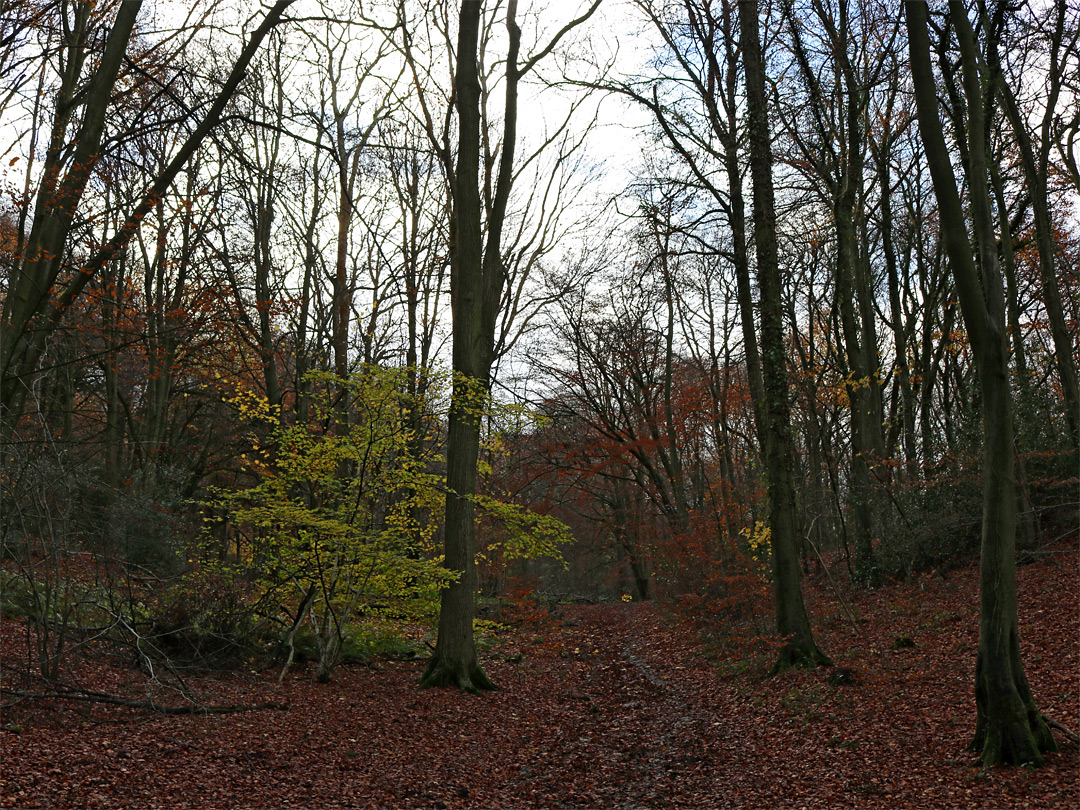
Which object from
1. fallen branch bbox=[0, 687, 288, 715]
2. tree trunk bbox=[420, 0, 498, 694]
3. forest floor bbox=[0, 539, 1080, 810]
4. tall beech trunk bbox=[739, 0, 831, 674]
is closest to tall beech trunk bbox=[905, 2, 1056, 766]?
forest floor bbox=[0, 539, 1080, 810]

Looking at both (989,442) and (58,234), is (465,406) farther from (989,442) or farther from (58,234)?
(989,442)

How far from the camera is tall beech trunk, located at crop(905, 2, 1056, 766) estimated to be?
5.00m

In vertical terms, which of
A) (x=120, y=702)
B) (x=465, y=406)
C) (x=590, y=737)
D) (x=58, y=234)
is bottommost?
(x=590, y=737)

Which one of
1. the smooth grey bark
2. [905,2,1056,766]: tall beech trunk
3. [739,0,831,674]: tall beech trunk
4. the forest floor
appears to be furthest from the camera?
[739,0,831,674]: tall beech trunk

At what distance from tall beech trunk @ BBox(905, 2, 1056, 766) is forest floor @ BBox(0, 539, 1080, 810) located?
0.28m

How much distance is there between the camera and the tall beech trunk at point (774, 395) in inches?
347

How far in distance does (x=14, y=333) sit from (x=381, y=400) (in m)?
3.74

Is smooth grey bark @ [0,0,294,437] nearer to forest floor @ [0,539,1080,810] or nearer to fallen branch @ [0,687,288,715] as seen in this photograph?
fallen branch @ [0,687,288,715]

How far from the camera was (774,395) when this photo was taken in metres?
Answer: 9.14

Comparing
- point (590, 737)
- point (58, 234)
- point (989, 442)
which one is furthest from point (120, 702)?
point (989, 442)

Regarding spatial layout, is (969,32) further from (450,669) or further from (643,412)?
(643,412)

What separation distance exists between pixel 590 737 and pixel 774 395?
187 inches

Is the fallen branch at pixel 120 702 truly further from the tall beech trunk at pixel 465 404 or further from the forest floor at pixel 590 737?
the tall beech trunk at pixel 465 404

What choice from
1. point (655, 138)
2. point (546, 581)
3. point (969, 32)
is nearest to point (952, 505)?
point (655, 138)
